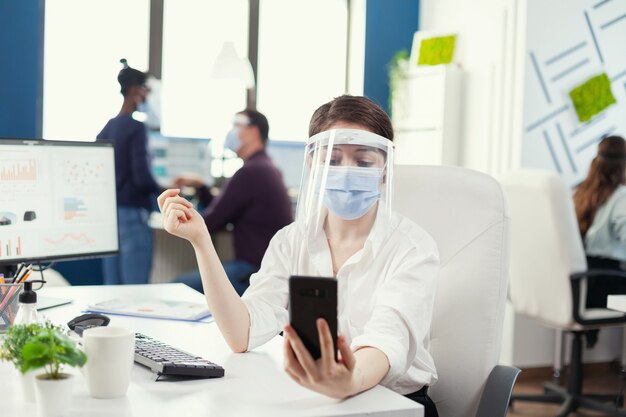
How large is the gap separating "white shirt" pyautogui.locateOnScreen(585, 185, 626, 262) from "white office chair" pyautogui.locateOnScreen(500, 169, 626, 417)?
332mm

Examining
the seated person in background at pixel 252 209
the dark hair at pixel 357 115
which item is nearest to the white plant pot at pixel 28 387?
the dark hair at pixel 357 115

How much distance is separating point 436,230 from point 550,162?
8.63 ft

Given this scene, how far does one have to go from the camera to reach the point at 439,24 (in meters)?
4.96

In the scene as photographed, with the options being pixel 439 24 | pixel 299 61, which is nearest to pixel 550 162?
A: pixel 439 24

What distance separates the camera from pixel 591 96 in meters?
4.19

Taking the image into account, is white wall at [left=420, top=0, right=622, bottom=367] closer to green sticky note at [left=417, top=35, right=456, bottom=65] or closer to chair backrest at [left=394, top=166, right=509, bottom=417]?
green sticky note at [left=417, top=35, right=456, bottom=65]

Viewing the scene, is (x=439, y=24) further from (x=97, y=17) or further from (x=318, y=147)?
(x=318, y=147)

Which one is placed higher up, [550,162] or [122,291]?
[550,162]

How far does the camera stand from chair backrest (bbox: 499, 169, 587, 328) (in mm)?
3256

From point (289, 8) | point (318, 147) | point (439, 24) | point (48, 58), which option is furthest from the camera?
point (289, 8)

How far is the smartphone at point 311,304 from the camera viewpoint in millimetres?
990

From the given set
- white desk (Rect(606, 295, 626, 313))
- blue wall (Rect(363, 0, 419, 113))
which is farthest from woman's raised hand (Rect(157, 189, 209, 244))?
blue wall (Rect(363, 0, 419, 113))

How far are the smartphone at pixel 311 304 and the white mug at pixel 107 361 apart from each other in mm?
263

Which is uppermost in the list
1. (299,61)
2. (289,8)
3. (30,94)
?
(289,8)
